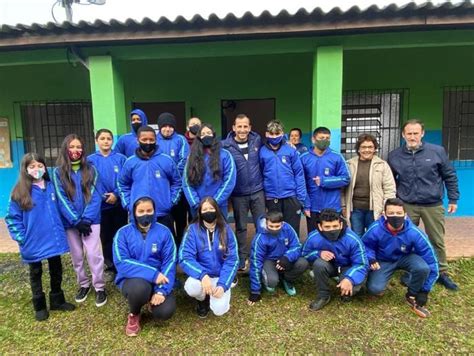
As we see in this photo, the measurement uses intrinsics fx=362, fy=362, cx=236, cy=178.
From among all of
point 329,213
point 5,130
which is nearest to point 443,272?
point 329,213

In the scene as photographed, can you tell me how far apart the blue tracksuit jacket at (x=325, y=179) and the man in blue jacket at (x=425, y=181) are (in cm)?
53

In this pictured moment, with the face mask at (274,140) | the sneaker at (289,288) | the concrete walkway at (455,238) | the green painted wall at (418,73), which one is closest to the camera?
the sneaker at (289,288)

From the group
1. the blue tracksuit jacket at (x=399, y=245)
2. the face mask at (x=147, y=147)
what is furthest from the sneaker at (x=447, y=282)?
the face mask at (x=147, y=147)

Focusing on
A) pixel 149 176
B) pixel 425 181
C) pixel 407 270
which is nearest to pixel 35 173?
pixel 149 176

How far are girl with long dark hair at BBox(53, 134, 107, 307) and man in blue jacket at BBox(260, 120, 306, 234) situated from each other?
170cm

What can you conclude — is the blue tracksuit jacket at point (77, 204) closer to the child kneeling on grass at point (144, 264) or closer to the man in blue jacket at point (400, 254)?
the child kneeling on grass at point (144, 264)

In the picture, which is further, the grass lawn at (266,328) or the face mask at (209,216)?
the face mask at (209,216)

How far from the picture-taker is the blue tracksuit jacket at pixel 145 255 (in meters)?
3.02

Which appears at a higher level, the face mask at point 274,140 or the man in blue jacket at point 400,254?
the face mask at point 274,140

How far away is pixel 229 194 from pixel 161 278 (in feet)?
3.40

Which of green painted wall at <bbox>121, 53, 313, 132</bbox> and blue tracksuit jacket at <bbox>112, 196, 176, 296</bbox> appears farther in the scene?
green painted wall at <bbox>121, 53, 313, 132</bbox>

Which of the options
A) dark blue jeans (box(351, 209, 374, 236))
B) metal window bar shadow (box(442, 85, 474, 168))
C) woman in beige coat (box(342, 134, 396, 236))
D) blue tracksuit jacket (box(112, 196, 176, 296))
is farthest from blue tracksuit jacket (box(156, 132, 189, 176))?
metal window bar shadow (box(442, 85, 474, 168))

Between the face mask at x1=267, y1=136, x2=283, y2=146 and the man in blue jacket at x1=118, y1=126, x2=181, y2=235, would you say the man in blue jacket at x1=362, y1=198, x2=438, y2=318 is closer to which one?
the face mask at x1=267, y1=136, x2=283, y2=146

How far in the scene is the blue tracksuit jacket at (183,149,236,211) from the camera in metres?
3.53
